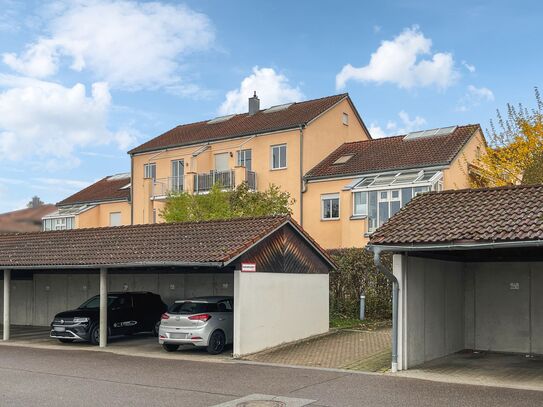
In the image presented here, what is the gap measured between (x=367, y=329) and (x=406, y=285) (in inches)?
264

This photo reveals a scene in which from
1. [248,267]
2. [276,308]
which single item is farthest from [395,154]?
[248,267]

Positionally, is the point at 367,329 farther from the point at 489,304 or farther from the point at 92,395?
the point at 92,395

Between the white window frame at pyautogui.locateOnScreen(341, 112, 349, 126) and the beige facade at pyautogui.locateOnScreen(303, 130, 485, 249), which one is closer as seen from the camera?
the beige facade at pyautogui.locateOnScreen(303, 130, 485, 249)

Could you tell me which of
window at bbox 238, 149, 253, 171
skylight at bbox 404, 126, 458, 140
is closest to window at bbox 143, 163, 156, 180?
window at bbox 238, 149, 253, 171

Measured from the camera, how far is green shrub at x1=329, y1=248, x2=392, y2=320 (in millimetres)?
21656

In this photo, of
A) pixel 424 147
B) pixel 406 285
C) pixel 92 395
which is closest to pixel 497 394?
pixel 406 285

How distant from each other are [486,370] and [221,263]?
6.32 m

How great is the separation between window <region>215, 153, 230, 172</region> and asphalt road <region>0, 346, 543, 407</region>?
22420 millimetres

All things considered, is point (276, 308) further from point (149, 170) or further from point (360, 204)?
point (149, 170)

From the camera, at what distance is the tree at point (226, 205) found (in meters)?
28.3

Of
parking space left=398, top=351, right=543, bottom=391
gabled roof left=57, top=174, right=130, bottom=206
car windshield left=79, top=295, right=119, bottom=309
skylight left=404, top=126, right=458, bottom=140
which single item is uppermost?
skylight left=404, top=126, right=458, bottom=140

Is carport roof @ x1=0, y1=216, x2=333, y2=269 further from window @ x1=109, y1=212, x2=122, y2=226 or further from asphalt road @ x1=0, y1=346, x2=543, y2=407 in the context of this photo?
window @ x1=109, y1=212, x2=122, y2=226

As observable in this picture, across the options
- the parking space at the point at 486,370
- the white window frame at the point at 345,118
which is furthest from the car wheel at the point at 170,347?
the white window frame at the point at 345,118

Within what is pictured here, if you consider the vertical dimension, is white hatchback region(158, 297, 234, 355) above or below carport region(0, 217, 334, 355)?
below
